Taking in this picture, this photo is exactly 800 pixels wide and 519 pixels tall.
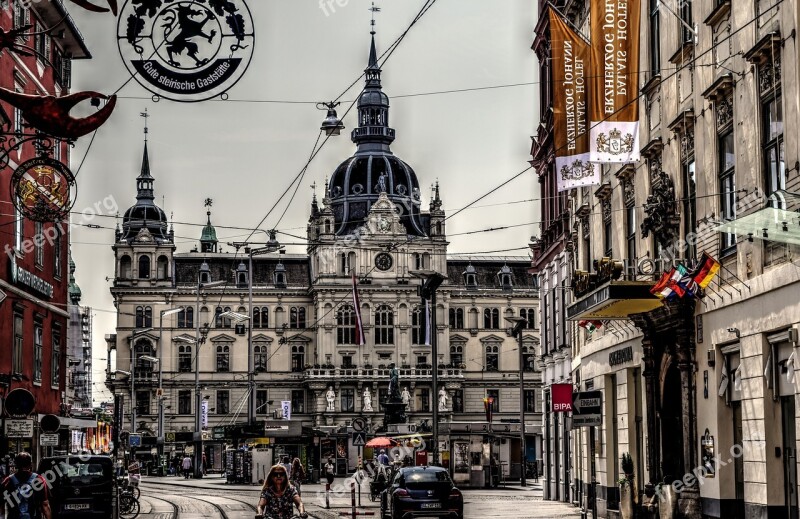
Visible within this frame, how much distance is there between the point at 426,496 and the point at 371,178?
97.4 m

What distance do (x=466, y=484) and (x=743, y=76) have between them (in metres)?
43.9

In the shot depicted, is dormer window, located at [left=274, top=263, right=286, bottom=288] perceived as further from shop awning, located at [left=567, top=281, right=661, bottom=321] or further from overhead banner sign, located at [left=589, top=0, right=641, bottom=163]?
overhead banner sign, located at [left=589, top=0, right=641, bottom=163]

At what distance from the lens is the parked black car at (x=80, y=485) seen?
2792 centimetres

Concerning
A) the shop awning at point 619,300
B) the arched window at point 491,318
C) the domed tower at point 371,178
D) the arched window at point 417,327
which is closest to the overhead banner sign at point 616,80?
the shop awning at point 619,300

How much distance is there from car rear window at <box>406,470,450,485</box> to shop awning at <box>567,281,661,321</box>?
465 cm

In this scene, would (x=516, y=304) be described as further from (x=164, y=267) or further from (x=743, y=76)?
(x=743, y=76)

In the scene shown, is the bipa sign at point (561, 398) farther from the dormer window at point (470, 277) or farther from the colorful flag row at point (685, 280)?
the dormer window at point (470, 277)

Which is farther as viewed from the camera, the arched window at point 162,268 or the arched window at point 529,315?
the arched window at point 529,315

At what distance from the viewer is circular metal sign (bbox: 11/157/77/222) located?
71.5ft

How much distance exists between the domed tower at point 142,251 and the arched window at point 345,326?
622 inches

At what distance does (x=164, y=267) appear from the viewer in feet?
416

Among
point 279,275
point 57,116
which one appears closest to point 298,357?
point 279,275

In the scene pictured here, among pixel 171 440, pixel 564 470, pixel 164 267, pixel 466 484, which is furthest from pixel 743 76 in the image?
pixel 164 267

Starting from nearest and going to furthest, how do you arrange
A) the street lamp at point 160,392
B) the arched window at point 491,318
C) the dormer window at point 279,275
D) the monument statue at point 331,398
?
the street lamp at point 160,392, the monument statue at point 331,398, the dormer window at point 279,275, the arched window at point 491,318
